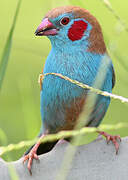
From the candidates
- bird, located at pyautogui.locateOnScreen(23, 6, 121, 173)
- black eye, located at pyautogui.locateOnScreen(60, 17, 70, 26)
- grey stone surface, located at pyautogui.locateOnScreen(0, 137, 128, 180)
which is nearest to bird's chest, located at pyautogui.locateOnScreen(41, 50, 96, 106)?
bird, located at pyautogui.locateOnScreen(23, 6, 121, 173)

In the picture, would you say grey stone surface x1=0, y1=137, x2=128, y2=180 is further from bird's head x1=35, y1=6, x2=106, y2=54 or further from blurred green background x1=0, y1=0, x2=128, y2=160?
blurred green background x1=0, y1=0, x2=128, y2=160

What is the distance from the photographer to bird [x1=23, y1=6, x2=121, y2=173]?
168 cm

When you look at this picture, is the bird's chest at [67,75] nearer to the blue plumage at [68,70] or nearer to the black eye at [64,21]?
the blue plumage at [68,70]

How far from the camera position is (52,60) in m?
1.72

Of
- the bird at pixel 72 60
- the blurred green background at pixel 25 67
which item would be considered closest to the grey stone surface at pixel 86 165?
the bird at pixel 72 60

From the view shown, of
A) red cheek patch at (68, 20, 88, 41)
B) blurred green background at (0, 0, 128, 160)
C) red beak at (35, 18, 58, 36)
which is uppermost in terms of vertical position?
red beak at (35, 18, 58, 36)

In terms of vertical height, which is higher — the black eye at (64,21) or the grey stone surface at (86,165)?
the black eye at (64,21)

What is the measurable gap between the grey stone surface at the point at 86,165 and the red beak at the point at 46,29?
430mm

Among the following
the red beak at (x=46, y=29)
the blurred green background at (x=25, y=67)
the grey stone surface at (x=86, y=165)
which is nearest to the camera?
the grey stone surface at (x=86, y=165)

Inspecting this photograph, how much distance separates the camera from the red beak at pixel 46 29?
5.45ft

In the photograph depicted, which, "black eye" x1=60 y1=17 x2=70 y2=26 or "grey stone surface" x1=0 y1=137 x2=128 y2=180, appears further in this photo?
"black eye" x1=60 y1=17 x2=70 y2=26

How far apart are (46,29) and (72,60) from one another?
0.14m

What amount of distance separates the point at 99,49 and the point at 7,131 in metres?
1.39

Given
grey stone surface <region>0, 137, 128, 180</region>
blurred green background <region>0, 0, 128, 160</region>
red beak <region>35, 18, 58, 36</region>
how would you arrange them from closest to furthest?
1. grey stone surface <region>0, 137, 128, 180</region>
2. red beak <region>35, 18, 58, 36</region>
3. blurred green background <region>0, 0, 128, 160</region>
